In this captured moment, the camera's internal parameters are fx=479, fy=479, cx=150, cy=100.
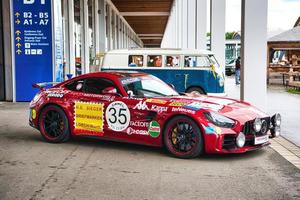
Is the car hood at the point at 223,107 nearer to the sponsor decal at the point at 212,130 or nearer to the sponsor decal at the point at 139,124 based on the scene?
the sponsor decal at the point at 212,130

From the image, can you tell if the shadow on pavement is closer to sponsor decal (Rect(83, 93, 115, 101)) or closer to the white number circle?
the white number circle

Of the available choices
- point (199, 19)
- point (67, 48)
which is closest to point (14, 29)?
point (67, 48)

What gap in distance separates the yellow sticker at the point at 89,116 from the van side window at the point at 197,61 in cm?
770

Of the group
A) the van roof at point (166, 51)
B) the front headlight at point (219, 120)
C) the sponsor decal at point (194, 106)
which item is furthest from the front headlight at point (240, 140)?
the van roof at point (166, 51)

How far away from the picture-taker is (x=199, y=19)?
20.8 metres

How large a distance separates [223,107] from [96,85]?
2.16 meters

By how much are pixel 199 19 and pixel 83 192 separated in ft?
54.8

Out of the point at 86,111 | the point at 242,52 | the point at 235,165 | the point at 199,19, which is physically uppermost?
the point at 199,19

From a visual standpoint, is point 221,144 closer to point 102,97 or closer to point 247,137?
point 247,137

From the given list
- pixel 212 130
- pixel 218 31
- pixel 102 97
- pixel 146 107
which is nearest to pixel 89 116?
pixel 102 97

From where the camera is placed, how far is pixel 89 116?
24.9 feet

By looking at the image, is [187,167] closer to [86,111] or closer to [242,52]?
[86,111]

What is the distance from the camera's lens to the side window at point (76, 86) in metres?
7.93

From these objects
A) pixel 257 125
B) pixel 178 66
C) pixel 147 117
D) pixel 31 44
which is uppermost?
pixel 31 44
